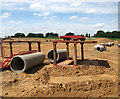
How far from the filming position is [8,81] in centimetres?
768

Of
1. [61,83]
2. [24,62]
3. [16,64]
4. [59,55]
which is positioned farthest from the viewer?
[59,55]

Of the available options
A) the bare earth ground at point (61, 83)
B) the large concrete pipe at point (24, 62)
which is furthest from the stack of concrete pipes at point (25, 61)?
the bare earth ground at point (61, 83)

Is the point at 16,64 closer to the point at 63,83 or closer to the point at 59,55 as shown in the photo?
the point at 59,55

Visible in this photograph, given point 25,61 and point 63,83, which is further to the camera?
point 25,61

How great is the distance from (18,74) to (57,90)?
330cm

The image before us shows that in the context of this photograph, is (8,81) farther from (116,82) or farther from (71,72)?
(116,82)

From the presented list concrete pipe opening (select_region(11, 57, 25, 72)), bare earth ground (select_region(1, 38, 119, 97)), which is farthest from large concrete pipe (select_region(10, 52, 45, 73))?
bare earth ground (select_region(1, 38, 119, 97))

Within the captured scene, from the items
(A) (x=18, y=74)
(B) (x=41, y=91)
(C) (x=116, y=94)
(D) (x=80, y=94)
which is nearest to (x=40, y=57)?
(A) (x=18, y=74)

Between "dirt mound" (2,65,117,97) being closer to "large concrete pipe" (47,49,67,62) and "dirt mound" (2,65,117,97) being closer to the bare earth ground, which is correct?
the bare earth ground

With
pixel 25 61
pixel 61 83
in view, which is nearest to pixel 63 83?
pixel 61 83

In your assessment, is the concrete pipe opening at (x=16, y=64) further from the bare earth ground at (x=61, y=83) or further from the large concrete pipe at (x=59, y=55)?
the large concrete pipe at (x=59, y=55)

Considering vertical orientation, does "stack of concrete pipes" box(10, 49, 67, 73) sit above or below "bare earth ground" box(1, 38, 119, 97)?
above

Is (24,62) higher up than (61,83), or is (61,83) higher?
(24,62)

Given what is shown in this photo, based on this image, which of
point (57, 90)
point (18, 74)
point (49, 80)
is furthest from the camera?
point (18, 74)
